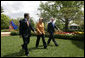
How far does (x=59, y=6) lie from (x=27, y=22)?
960 inches

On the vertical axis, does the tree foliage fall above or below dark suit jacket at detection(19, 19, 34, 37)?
below

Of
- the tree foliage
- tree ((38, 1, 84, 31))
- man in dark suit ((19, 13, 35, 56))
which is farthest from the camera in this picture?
the tree foliage

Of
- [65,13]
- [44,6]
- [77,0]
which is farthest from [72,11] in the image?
[44,6]

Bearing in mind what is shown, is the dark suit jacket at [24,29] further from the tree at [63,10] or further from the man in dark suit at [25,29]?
the tree at [63,10]

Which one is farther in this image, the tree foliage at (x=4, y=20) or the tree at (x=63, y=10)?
the tree foliage at (x=4, y=20)

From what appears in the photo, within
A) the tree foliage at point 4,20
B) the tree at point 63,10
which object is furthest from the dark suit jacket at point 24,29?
the tree foliage at point 4,20

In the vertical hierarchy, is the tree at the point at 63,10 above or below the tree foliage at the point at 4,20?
above

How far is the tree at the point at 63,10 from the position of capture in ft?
83.7

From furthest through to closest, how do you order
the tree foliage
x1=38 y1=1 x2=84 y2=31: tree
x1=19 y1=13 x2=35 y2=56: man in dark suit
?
the tree foliage → x1=38 y1=1 x2=84 y2=31: tree → x1=19 y1=13 x2=35 y2=56: man in dark suit

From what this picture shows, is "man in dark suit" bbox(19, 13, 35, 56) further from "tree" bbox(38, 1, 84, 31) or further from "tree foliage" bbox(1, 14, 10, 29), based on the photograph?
"tree foliage" bbox(1, 14, 10, 29)

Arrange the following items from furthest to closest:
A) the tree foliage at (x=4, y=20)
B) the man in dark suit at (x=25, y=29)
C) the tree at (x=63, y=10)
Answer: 1. the tree foliage at (x=4, y=20)
2. the tree at (x=63, y=10)
3. the man in dark suit at (x=25, y=29)

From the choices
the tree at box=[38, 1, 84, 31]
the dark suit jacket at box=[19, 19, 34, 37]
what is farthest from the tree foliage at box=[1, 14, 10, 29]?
the dark suit jacket at box=[19, 19, 34, 37]

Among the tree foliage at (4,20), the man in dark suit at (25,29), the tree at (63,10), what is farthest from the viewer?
the tree foliage at (4,20)

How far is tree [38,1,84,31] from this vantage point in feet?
83.7
